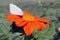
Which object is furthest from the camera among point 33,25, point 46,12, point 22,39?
point 46,12

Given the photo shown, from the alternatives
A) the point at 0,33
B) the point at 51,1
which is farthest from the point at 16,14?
the point at 51,1

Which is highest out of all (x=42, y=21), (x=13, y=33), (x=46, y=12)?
(x=42, y=21)

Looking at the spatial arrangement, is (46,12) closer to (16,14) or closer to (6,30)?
(6,30)

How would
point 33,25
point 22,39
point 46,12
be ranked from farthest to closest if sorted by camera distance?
point 46,12
point 22,39
point 33,25

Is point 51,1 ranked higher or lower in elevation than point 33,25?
lower

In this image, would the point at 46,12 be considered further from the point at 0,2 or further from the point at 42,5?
the point at 0,2

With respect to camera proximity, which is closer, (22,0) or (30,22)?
(30,22)

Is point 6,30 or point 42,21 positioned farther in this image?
point 6,30

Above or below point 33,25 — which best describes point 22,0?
below

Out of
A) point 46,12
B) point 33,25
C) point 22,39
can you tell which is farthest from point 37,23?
point 46,12
